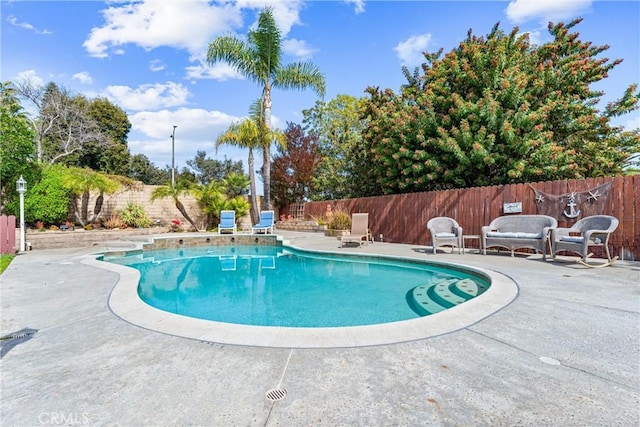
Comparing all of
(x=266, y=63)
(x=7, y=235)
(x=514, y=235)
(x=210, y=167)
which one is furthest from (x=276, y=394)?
(x=210, y=167)

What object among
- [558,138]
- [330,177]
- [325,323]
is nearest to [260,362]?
[325,323]

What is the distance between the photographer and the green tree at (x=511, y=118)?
367 inches

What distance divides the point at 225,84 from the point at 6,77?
10854mm

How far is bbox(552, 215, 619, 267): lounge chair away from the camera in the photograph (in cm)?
576

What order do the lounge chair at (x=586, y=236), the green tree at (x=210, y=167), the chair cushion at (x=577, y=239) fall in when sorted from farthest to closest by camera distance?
the green tree at (x=210, y=167) → the chair cushion at (x=577, y=239) → the lounge chair at (x=586, y=236)

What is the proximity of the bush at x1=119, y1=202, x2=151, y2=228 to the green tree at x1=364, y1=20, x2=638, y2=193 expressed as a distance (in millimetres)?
11142

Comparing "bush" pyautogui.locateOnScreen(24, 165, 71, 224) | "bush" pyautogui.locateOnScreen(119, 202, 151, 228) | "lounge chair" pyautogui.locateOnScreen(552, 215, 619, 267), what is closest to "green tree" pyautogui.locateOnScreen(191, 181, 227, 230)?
"bush" pyautogui.locateOnScreen(119, 202, 151, 228)

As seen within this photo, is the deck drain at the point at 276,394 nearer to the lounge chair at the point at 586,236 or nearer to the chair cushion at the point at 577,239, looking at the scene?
the lounge chair at the point at 586,236

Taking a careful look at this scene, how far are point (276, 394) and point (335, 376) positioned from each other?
406 millimetres

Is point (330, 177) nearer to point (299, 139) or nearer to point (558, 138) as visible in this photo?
point (299, 139)

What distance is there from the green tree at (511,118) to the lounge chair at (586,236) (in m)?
3.15

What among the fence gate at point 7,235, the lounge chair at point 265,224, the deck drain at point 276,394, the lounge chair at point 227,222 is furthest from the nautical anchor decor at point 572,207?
the fence gate at point 7,235

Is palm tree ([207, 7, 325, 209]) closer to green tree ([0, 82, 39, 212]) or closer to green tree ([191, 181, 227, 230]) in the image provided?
green tree ([191, 181, 227, 230])

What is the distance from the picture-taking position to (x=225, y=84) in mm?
15266
